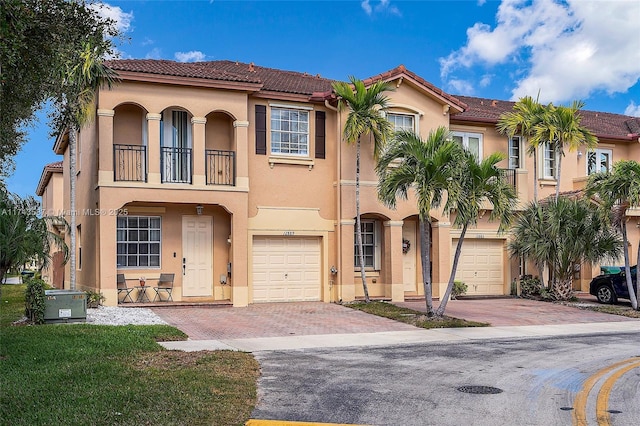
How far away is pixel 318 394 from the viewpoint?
340 inches

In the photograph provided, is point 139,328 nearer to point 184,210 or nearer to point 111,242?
point 111,242

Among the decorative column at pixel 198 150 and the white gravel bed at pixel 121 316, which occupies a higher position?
the decorative column at pixel 198 150

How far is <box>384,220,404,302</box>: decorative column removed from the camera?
2236cm

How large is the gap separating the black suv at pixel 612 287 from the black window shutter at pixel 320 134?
1043cm

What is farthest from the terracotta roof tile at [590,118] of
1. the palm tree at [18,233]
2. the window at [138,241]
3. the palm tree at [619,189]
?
the palm tree at [18,233]

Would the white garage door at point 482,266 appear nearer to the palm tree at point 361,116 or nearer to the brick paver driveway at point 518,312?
the brick paver driveway at point 518,312

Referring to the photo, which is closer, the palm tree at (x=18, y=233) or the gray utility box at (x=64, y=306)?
the palm tree at (x=18, y=233)

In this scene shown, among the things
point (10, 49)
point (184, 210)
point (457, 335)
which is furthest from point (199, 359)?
point (184, 210)

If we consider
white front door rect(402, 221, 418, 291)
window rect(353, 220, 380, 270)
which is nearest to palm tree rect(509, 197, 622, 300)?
white front door rect(402, 221, 418, 291)

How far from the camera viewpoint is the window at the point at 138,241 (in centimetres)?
2027

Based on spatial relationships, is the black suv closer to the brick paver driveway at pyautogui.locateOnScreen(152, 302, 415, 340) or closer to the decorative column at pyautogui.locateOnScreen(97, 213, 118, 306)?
the brick paver driveway at pyautogui.locateOnScreen(152, 302, 415, 340)

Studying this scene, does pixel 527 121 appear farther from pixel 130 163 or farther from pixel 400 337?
pixel 130 163

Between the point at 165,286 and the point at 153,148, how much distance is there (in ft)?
13.9

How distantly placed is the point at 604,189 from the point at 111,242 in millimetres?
14419
